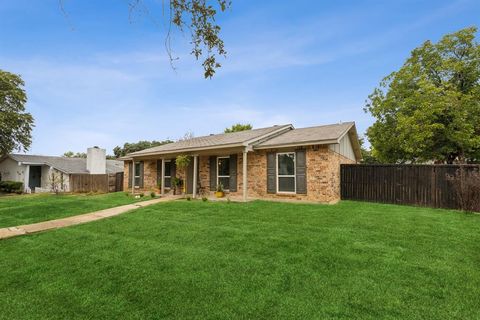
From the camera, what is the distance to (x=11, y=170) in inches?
979

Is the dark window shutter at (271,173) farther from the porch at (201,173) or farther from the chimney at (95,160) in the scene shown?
the chimney at (95,160)

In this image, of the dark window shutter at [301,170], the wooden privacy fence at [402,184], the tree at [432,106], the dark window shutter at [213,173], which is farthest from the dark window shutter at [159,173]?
the tree at [432,106]

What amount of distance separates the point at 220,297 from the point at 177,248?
2122 millimetres

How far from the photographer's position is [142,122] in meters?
22.4

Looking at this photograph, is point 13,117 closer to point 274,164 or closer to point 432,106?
point 274,164

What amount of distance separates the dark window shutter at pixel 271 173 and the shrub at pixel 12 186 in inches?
924

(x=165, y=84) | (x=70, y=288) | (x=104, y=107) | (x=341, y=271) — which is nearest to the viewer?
(x=70, y=288)

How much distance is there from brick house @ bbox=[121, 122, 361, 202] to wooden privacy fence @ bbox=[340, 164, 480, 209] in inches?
27.0

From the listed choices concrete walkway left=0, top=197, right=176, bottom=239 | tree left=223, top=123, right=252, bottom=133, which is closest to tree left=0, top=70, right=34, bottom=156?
tree left=223, top=123, right=252, bottom=133

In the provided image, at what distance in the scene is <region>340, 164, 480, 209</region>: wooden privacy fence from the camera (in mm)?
9781

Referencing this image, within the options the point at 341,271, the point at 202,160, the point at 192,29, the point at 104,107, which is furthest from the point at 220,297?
the point at 104,107

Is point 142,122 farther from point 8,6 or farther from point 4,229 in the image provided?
point 8,6

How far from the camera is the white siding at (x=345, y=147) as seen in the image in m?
11.5

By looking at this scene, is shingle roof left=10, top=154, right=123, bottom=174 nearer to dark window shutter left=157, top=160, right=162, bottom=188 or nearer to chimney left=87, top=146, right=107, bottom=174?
chimney left=87, top=146, right=107, bottom=174
